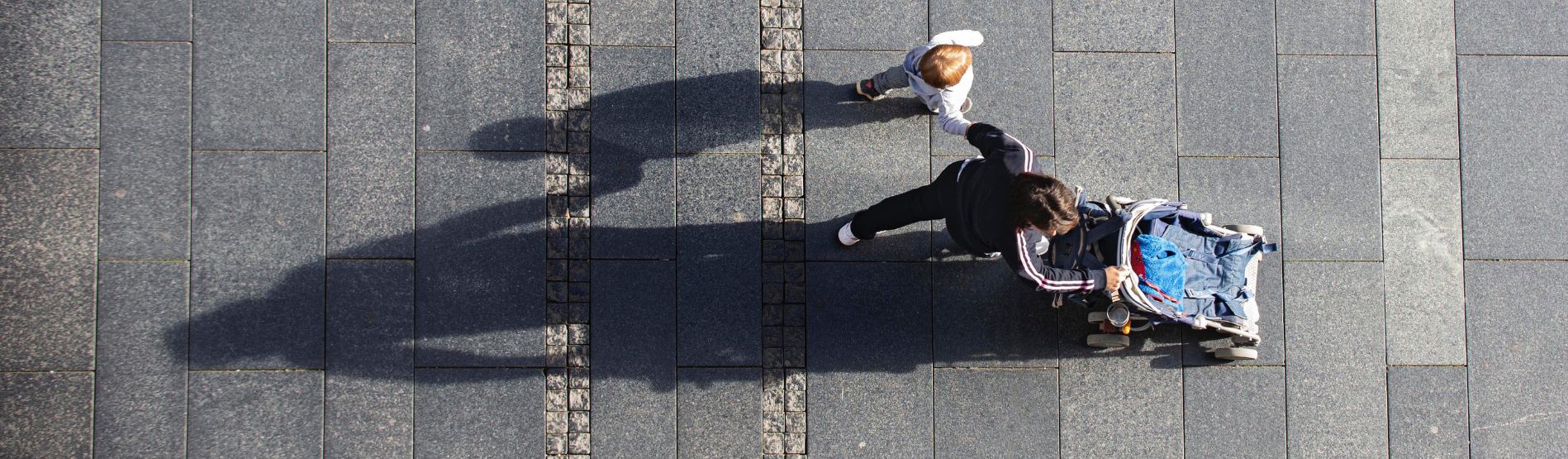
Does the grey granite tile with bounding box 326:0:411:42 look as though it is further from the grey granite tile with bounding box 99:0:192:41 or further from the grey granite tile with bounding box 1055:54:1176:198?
the grey granite tile with bounding box 1055:54:1176:198

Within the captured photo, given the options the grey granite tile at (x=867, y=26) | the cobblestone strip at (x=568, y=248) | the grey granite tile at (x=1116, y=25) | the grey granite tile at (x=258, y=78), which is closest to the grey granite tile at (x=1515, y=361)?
the grey granite tile at (x=1116, y=25)

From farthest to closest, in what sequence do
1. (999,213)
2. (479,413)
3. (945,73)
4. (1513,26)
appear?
1. (1513,26)
2. (479,413)
3. (945,73)
4. (999,213)

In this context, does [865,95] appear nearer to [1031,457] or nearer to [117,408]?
[1031,457]

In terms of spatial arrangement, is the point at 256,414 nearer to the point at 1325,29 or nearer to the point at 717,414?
the point at 717,414

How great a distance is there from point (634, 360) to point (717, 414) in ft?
2.03

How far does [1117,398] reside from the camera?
17.8 feet

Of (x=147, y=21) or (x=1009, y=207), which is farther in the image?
(x=147, y=21)

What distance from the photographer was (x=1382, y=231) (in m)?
5.48

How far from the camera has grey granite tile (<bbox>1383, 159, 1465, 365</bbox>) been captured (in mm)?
5453

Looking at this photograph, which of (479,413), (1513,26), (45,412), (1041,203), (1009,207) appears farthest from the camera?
(1513,26)

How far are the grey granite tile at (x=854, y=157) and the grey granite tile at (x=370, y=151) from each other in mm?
2396

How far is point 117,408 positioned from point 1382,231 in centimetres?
795

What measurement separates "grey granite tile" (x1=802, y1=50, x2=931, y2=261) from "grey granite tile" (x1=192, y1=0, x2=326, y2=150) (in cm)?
302

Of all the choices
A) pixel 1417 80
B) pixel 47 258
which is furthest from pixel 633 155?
pixel 1417 80
